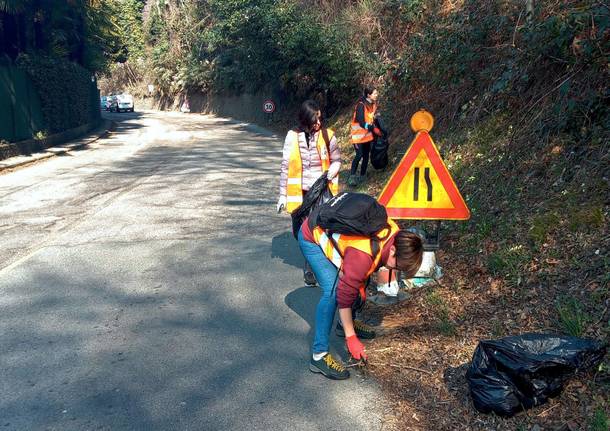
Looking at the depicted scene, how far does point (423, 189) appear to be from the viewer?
5.42 meters

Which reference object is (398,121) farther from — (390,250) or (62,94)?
(62,94)

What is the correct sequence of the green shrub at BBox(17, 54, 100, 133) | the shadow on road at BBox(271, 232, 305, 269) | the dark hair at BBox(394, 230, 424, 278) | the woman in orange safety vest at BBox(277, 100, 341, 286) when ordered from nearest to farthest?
the dark hair at BBox(394, 230, 424, 278)
the woman in orange safety vest at BBox(277, 100, 341, 286)
the shadow on road at BBox(271, 232, 305, 269)
the green shrub at BBox(17, 54, 100, 133)

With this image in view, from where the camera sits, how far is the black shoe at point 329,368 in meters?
4.27

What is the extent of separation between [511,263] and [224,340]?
8.26ft

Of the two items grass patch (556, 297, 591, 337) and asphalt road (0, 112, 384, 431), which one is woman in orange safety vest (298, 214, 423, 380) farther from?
grass patch (556, 297, 591, 337)

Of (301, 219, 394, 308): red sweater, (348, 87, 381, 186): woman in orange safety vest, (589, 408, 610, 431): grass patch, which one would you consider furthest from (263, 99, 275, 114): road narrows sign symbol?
(589, 408, 610, 431): grass patch

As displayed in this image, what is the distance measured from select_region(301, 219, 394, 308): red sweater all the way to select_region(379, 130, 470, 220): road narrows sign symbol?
164 centimetres

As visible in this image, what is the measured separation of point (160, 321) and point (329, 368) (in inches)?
71.1

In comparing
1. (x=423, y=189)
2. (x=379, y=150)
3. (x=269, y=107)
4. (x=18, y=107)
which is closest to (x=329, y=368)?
(x=423, y=189)

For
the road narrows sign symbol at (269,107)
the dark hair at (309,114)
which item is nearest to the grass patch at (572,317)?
the dark hair at (309,114)

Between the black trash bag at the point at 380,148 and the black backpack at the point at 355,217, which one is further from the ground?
the black backpack at the point at 355,217

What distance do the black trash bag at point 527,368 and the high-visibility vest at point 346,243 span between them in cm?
89

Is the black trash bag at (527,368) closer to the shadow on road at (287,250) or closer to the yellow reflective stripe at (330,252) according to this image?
the yellow reflective stripe at (330,252)

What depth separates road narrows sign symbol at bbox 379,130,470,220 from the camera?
5.36 metres
